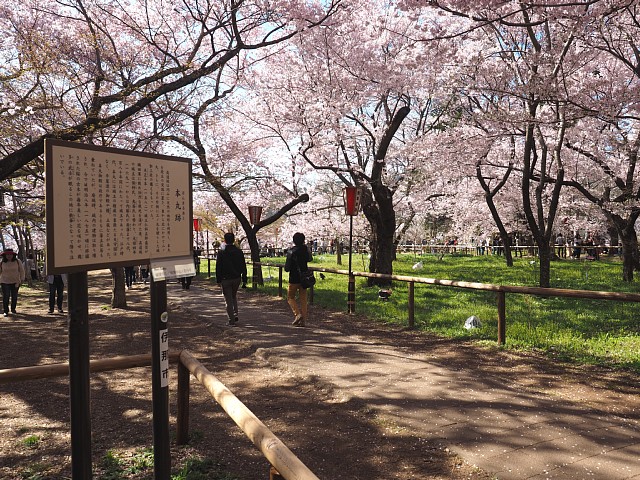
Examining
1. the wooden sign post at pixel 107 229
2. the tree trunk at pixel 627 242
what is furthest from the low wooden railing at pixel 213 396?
the tree trunk at pixel 627 242

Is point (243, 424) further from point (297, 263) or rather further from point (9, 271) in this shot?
point (9, 271)

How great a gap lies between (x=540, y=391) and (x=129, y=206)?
15.0 ft

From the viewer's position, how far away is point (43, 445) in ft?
13.0

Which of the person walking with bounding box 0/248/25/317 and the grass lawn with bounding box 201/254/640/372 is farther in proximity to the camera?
the person walking with bounding box 0/248/25/317

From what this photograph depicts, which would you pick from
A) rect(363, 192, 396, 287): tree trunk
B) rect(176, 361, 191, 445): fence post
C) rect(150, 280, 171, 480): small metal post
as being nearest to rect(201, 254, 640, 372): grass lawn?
rect(363, 192, 396, 287): tree trunk

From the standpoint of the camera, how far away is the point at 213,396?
10.2 feet

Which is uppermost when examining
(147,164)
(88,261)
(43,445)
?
(147,164)

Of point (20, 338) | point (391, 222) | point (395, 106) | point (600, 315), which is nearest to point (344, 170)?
point (391, 222)

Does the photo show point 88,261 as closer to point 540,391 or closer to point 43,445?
point 43,445

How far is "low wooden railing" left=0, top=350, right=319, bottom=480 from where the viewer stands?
6.33 ft

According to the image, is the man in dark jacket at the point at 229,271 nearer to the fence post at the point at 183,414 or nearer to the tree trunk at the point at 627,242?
the fence post at the point at 183,414

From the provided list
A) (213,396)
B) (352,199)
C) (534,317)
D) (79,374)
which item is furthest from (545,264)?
(79,374)

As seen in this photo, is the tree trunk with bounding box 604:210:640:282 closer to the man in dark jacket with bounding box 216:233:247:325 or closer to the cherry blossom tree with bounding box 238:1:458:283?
the cherry blossom tree with bounding box 238:1:458:283

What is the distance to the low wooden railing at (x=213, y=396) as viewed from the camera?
193cm
